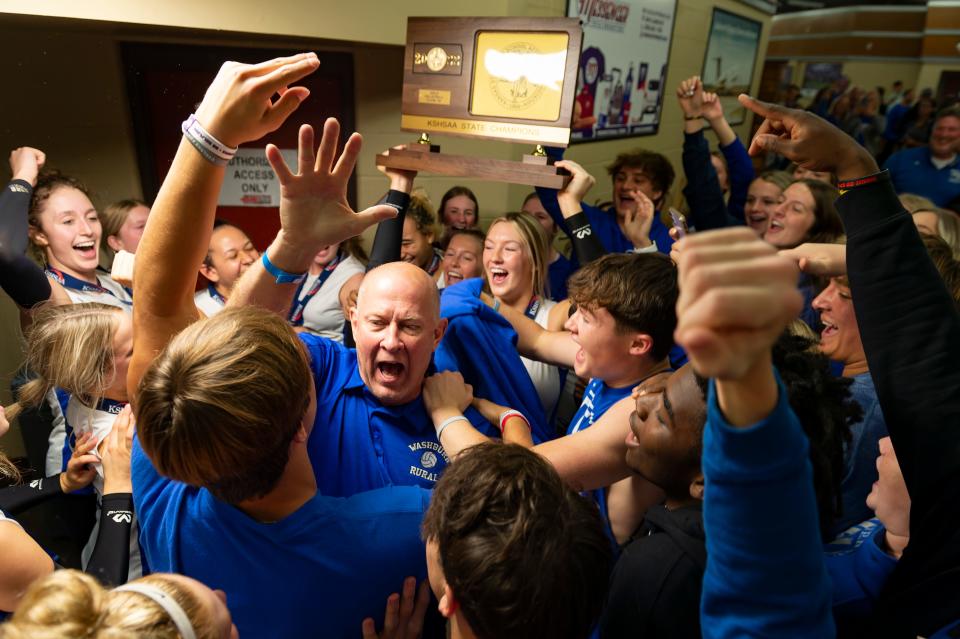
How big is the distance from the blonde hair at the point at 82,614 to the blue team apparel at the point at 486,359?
121cm

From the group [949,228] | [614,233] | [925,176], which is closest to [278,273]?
[614,233]

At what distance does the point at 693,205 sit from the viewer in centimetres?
312

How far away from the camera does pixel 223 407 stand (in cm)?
90

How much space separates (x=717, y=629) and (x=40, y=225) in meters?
2.97

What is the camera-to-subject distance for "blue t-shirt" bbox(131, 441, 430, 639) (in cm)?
101

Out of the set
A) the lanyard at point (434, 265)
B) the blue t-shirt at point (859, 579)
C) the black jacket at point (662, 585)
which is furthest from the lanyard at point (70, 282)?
the blue t-shirt at point (859, 579)

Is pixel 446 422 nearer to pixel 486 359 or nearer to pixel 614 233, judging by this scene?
pixel 486 359

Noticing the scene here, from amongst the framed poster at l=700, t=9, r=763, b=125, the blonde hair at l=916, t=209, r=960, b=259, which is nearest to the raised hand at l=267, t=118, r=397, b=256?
the blonde hair at l=916, t=209, r=960, b=259

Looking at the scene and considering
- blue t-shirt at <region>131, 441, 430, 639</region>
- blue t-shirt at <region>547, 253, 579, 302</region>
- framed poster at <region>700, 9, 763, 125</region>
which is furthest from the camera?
framed poster at <region>700, 9, 763, 125</region>

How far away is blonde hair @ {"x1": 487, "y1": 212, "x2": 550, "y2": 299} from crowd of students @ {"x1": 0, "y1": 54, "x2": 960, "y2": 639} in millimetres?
778

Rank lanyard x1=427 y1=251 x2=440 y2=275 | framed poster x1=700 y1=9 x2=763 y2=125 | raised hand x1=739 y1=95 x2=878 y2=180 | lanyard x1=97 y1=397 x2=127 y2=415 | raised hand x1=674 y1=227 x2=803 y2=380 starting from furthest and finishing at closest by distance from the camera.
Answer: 1. framed poster x1=700 y1=9 x2=763 y2=125
2. lanyard x1=427 y1=251 x2=440 y2=275
3. lanyard x1=97 y1=397 x2=127 y2=415
4. raised hand x1=739 y1=95 x2=878 y2=180
5. raised hand x1=674 y1=227 x2=803 y2=380

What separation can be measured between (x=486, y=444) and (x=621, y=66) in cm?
437

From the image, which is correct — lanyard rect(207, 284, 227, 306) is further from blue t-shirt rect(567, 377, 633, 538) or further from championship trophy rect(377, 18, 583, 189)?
blue t-shirt rect(567, 377, 633, 538)

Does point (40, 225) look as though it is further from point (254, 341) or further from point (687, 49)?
point (687, 49)
